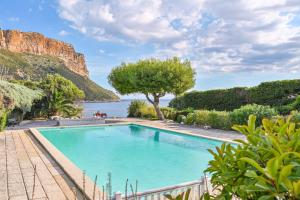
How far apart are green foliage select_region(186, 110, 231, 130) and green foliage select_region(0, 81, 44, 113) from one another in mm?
9458

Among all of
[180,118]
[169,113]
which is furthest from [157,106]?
[180,118]

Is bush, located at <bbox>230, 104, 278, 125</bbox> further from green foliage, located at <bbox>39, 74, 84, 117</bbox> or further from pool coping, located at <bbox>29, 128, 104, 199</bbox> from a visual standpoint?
green foliage, located at <bbox>39, 74, 84, 117</bbox>

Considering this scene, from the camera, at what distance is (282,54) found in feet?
51.4

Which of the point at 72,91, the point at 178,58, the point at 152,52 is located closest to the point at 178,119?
the point at 178,58

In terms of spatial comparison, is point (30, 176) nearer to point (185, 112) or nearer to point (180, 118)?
point (180, 118)

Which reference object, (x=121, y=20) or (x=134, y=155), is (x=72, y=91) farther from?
(x=134, y=155)

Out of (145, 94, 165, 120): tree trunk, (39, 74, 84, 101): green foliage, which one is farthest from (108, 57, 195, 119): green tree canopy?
(39, 74, 84, 101): green foliage

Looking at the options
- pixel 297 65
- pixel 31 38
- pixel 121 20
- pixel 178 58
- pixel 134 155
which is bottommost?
pixel 134 155

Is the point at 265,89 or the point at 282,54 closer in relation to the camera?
the point at 282,54

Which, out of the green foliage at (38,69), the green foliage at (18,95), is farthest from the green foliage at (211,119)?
the green foliage at (38,69)

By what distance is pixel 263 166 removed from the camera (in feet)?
3.96

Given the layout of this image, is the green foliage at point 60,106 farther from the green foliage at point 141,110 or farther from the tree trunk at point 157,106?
the tree trunk at point 157,106

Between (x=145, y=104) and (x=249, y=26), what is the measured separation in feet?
35.5

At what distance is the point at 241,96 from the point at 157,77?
5.86m
